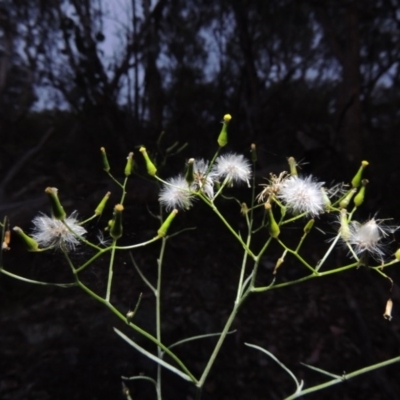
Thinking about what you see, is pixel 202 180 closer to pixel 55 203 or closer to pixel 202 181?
pixel 202 181

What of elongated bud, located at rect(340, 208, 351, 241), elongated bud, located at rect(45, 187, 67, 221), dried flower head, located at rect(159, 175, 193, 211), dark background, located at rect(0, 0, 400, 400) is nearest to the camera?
elongated bud, located at rect(45, 187, 67, 221)

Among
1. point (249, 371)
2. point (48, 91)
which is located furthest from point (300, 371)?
point (48, 91)

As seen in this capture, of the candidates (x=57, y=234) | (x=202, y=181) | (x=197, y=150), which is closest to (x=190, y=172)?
(x=202, y=181)

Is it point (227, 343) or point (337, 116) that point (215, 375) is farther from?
point (337, 116)

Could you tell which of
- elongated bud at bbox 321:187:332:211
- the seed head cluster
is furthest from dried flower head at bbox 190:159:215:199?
elongated bud at bbox 321:187:332:211

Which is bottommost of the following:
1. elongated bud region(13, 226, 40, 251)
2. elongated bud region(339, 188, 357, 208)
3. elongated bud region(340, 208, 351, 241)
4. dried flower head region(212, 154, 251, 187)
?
elongated bud region(13, 226, 40, 251)

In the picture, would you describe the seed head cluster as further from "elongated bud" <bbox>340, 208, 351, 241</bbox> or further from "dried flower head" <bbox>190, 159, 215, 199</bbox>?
"elongated bud" <bbox>340, 208, 351, 241</bbox>
